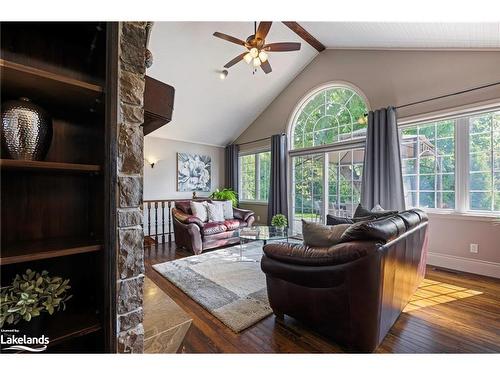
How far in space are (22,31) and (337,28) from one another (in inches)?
158

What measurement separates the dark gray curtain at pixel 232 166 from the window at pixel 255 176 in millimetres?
Answer: 200

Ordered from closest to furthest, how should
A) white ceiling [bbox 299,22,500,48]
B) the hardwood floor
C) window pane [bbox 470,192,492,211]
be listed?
the hardwood floor → white ceiling [bbox 299,22,500,48] → window pane [bbox 470,192,492,211]

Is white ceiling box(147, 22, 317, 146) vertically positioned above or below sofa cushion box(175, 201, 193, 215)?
above

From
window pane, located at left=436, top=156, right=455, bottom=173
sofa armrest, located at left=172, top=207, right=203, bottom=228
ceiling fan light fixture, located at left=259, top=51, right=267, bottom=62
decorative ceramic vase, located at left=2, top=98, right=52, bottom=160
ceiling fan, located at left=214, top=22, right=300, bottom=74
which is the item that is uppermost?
ceiling fan, located at left=214, top=22, right=300, bottom=74

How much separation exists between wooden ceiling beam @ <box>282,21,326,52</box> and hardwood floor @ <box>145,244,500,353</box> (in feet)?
13.7

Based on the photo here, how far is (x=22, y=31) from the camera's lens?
0.82 metres

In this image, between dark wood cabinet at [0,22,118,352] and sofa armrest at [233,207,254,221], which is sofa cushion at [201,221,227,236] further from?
dark wood cabinet at [0,22,118,352]

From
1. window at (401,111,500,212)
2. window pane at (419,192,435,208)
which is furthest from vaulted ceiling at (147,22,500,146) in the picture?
window pane at (419,192,435,208)

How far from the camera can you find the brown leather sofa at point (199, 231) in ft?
12.8

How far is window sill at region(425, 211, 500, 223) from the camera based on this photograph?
2906 mm

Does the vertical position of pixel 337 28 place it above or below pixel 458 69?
above
